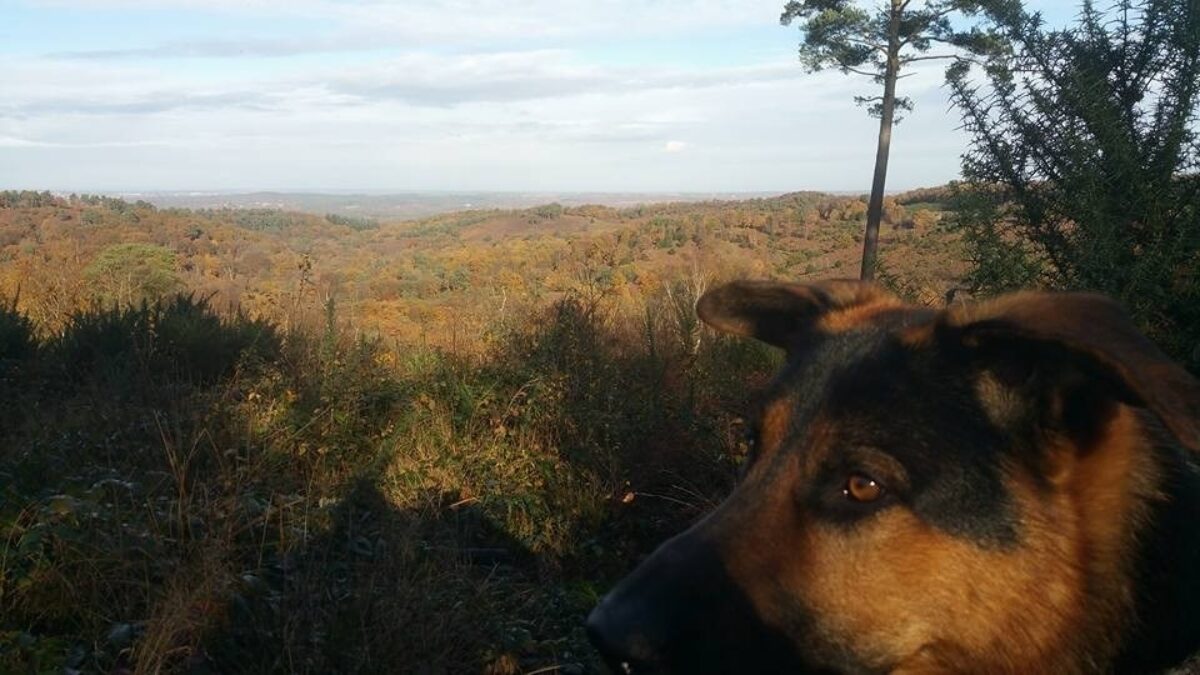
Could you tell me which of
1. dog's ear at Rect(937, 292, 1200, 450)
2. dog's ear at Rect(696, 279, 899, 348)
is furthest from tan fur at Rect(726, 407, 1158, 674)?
dog's ear at Rect(696, 279, 899, 348)

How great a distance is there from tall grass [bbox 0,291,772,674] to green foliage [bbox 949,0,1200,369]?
2488mm

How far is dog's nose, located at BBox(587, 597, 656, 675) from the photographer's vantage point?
7.41ft


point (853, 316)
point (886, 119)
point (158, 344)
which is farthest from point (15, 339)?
point (886, 119)

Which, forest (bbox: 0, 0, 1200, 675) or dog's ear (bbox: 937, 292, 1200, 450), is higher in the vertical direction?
dog's ear (bbox: 937, 292, 1200, 450)

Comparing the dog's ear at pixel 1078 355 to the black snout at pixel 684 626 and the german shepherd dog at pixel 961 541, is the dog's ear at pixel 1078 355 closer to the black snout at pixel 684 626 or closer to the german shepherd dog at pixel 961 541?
the german shepherd dog at pixel 961 541

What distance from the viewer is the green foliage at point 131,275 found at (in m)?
11.6

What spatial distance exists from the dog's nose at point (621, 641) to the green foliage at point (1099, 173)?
217 inches

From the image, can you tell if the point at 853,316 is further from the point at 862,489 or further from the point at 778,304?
the point at 862,489

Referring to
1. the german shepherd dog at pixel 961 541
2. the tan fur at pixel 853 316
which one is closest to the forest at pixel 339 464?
the german shepherd dog at pixel 961 541

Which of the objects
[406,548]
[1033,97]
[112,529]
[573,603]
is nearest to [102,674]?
[112,529]

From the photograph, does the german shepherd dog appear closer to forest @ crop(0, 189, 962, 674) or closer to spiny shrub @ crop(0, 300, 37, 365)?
forest @ crop(0, 189, 962, 674)

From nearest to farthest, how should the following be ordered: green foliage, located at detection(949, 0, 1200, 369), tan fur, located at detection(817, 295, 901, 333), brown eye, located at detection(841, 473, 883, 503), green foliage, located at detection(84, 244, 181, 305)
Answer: brown eye, located at detection(841, 473, 883, 503), tan fur, located at detection(817, 295, 901, 333), green foliage, located at detection(949, 0, 1200, 369), green foliage, located at detection(84, 244, 181, 305)

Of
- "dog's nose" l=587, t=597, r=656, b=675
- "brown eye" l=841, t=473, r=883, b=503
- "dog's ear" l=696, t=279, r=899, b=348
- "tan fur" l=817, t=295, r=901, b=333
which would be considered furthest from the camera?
"dog's ear" l=696, t=279, r=899, b=348

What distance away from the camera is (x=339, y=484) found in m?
6.05
